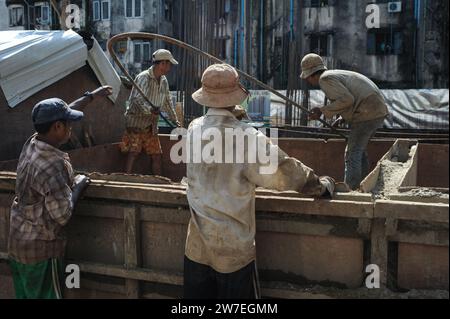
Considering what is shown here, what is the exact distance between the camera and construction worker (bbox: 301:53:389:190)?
13.5 ft

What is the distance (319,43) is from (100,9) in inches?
456

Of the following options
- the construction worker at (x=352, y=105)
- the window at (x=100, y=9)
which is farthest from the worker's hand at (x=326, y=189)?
the window at (x=100, y=9)

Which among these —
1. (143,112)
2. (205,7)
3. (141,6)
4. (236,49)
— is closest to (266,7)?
(236,49)

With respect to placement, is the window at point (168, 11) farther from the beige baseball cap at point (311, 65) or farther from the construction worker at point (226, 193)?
→ the construction worker at point (226, 193)

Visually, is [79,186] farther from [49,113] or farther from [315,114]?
[315,114]

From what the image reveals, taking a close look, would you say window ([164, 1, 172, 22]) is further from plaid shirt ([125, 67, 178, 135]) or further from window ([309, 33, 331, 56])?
plaid shirt ([125, 67, 178, 135])

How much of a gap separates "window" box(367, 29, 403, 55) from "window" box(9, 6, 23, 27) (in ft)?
63.1

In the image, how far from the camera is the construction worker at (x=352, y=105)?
4.11m

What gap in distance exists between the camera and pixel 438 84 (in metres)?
19.3

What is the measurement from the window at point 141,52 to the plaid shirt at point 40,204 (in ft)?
71.4

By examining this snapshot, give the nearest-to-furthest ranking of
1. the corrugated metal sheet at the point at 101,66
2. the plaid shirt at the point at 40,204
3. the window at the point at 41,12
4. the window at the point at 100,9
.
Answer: the plaid shirt at the point at 40,204 < the corrugated metal sheet at the point at 101,66 < the window at the point at 100,9 < the window at the point at 41,12

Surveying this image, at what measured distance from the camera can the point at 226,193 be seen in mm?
2215
